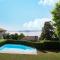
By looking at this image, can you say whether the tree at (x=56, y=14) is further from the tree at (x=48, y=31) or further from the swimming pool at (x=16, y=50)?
the tree at (x=48, y=31)

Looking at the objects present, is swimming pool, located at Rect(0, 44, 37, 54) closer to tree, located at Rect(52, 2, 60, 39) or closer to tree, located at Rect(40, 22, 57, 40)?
tree, located at Rect(52, 2, 60, 39)

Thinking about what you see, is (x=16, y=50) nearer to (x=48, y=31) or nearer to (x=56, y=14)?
(x=56, y=14)

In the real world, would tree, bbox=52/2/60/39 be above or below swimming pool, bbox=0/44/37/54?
above

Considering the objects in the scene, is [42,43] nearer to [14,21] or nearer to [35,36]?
[14,21]

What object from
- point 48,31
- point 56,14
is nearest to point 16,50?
point 56,14

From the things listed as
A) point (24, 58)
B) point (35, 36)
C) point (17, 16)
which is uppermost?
point (17, 16)

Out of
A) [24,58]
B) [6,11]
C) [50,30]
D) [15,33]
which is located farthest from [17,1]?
[15,33]

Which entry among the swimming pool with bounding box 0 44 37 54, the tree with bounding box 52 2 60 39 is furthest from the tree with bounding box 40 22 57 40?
the swimming pool with bounding box 0 44 37 54

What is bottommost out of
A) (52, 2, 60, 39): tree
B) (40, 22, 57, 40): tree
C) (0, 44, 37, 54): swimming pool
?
(0, 44, 37, 54): swimming pool

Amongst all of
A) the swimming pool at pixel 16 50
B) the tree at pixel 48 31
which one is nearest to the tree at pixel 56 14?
the swimming pool at pixel 16 50

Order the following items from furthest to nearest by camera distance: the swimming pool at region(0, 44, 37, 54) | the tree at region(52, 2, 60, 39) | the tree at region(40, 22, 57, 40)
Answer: the tree at region(40, 22, 57, 40) < the tree at region(52, 2, 60, 39) < the swimming pool at region(0, 44, 37, 54)

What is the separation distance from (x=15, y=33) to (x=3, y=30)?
3561 millimetres

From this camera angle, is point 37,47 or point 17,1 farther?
point 37,47

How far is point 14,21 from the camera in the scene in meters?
35.9
